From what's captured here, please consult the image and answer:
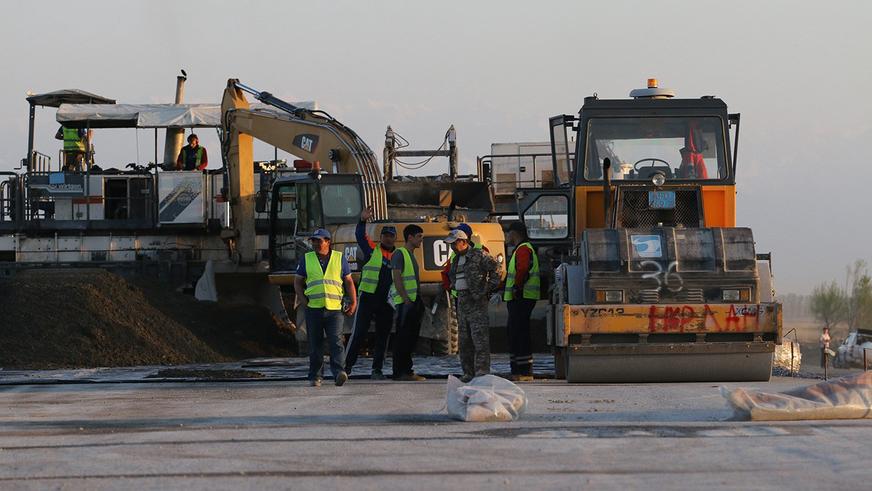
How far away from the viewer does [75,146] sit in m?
33.6

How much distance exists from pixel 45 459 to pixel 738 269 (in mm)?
8340

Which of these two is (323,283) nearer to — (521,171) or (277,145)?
(277,145)

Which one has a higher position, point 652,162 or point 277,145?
point 277,145

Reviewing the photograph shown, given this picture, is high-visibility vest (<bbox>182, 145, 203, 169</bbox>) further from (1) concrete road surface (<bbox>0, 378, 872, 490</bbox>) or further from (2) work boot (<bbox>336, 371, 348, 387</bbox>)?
(1) concrete road surface (<bbox>0, 378, 872, 490</bbox>)

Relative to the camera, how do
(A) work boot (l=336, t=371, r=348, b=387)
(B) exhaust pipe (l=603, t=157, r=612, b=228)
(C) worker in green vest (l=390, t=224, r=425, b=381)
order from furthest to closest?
(C) worker in green vest (l=390, t=224, r=425, b=381)
(B) exhaust pipe (l=603, t=157, r=612, b=228)
(A) work boot (l=336, t=371, r=348, b=387)

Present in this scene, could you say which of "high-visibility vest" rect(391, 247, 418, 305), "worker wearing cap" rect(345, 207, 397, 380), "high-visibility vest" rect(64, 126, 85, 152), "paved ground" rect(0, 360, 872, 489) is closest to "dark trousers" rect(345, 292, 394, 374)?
"worker wearing cap" rect(345, 207, 397, 380)

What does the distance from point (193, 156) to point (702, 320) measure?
66.1ft

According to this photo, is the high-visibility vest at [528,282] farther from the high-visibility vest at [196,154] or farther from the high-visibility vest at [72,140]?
the high-visibility vest at [72,140]

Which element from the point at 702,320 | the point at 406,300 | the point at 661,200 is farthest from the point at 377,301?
the point at 702,320

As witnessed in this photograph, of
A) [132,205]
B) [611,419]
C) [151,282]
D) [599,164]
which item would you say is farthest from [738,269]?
[132,205]

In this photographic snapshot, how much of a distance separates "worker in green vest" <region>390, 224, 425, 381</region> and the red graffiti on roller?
127 inches

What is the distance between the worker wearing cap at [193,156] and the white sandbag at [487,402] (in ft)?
72.5

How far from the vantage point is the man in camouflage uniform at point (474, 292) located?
15992 millimetres

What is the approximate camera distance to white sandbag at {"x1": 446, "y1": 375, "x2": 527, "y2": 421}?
11391 millimetres
